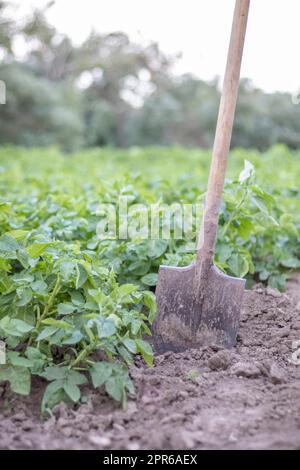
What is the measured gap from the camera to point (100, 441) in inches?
71.1

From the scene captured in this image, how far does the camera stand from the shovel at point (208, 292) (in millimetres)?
2537

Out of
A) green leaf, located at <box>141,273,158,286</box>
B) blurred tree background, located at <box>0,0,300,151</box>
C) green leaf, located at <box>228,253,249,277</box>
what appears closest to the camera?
green leaf, located at <box>141,273,158,286</box>

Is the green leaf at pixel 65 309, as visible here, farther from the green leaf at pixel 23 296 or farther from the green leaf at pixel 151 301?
the green leaf at pixel 151 301

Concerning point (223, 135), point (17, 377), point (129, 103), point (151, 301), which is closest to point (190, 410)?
point (151, 301)

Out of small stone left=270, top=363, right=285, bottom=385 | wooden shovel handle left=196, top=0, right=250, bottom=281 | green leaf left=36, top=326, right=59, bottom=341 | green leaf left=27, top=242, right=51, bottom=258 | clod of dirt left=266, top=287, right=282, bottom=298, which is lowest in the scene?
small stone left=270, top=363, right=285, bottom=385

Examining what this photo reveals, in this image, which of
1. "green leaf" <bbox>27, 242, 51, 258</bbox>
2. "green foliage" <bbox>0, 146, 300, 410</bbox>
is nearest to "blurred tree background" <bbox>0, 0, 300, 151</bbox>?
"green foliage" <bbox>0, 146, 300, 410</bbox>

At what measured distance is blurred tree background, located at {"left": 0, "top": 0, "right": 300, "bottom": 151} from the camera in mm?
19250

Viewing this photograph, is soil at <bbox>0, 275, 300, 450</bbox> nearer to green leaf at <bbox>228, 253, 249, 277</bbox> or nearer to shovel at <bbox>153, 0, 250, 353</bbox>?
shovel at <bbox>153, 0, 250, 353</bbox>

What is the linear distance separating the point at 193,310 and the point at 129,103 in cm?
2182

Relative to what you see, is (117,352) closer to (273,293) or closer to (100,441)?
(100,441)

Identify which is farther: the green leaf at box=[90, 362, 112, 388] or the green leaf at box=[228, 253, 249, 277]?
the green leaf at box=[228, 253, 249, 277]

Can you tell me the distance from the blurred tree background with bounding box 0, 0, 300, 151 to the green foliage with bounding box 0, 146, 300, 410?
15.4 m
